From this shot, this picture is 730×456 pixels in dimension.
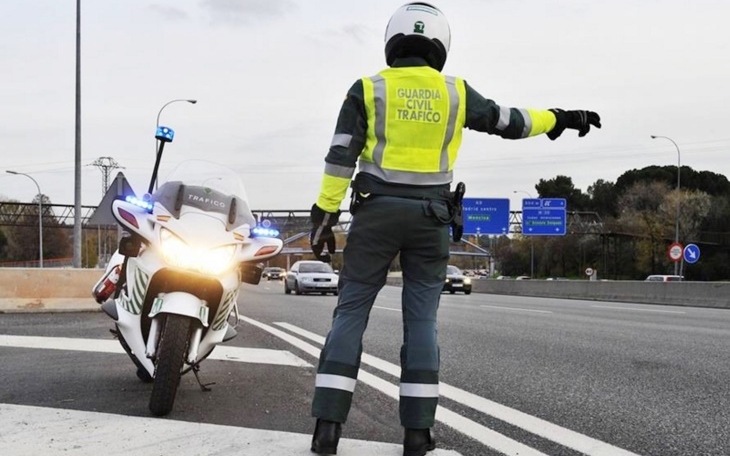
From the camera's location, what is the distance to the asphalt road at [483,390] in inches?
143

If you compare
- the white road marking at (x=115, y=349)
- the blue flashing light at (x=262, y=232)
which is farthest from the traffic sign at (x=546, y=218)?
the blue flashing light at (x=262, y=232)

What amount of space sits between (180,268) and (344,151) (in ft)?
4.06

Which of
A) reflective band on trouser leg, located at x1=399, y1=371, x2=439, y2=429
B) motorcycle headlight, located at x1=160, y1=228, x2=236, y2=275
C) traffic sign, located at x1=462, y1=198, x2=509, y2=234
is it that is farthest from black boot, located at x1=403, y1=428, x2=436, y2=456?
traffic sign, located at x1=462, y1=198, x2=509, y2=234

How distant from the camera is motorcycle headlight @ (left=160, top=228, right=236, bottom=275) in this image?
3.98 meters

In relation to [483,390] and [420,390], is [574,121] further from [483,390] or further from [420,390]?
[483,390]

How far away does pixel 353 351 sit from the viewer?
3371mm

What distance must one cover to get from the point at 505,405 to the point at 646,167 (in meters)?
92.5

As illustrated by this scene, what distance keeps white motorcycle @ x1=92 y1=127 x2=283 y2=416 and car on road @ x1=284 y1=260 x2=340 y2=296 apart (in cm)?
1980

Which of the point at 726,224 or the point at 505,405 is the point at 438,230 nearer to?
the point at 505,405

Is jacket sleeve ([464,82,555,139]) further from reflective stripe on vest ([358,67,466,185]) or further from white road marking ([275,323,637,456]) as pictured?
white road marking ([275,323,637,456])

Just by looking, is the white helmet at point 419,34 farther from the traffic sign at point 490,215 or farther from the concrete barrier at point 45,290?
the traffic sign at point 490,215

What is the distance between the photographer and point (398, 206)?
3.38 meters

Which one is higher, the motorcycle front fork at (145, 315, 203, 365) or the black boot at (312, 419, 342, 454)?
the motorcycle front fork at (145, 315, 203, 365)

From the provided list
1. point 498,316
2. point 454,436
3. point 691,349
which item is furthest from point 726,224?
point 454,436
